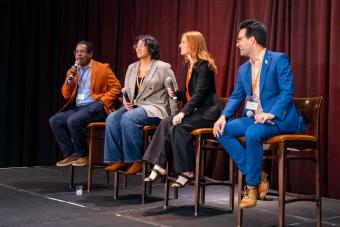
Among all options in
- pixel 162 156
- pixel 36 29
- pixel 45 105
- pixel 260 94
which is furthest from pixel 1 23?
pixel 260 94

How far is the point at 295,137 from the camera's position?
9.73ft

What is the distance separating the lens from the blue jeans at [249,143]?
2945 mm

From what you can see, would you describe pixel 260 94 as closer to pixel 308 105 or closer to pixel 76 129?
pixel 308 105

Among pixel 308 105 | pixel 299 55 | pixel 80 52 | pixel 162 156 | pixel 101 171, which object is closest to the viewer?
pixel 308 105

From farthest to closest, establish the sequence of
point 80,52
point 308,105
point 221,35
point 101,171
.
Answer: point 101,171 → point 221,35 → point 80,52 → point 308,105

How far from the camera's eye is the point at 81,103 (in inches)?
179

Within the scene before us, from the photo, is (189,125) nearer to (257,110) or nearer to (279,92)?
(257,110)

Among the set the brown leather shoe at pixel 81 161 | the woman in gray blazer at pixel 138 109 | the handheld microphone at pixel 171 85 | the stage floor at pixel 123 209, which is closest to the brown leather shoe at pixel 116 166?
the woman in gray blazer at pixel 138 109

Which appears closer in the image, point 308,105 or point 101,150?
point 308,105

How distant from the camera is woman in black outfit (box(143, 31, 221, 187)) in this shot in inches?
134

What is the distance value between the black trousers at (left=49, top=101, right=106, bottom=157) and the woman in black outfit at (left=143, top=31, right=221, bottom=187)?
0.92 m

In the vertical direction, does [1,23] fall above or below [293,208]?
above

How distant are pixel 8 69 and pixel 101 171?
1604 millimetres

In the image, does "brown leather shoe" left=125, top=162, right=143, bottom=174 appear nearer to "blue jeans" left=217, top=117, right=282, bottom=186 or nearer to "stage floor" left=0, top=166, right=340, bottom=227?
"stage floor" left=0, top=166, right=340, bottom=227
